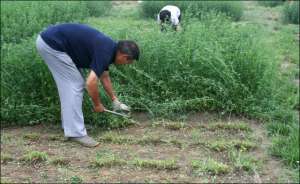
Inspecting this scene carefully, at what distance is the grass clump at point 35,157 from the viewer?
4.93 metres

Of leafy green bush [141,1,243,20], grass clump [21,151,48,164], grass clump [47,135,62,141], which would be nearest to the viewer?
grass clump [21,151,48,164]

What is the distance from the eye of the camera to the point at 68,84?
5.20m

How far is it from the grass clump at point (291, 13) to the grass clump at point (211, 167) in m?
7.47

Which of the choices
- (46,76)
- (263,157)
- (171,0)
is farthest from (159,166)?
(171,0)

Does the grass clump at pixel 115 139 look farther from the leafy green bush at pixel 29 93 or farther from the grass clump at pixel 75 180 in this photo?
the grass clump at pixel 75 180

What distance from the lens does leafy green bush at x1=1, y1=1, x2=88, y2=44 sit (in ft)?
27.2

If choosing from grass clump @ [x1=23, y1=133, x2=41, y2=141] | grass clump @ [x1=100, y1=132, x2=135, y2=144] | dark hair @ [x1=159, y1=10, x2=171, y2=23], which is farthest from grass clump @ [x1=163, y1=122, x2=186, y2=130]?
dark hair @ [x1=159, y1=10, x2=171, y2=23]

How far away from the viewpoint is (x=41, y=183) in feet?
14.6

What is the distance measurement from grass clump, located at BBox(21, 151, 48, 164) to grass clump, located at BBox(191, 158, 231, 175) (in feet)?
4.88

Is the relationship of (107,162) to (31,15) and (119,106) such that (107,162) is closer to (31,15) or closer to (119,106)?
(119,106)

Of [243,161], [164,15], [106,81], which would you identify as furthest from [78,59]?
[164,15]

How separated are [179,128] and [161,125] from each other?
8.9 inches

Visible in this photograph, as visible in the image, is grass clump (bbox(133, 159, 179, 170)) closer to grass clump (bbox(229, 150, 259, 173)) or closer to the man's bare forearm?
grass clump (bbox(229, 150, 259, 173))

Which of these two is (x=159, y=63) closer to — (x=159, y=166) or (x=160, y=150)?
(x=160, y=150)
